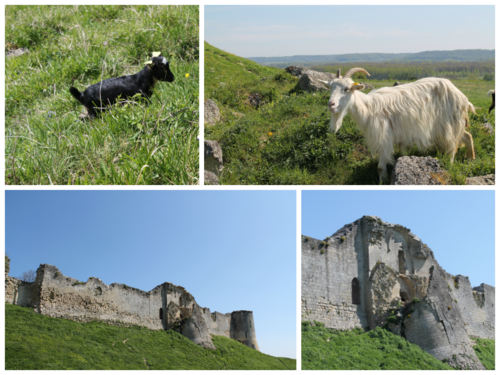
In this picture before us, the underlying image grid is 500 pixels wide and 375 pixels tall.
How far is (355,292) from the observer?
11234 millimetres

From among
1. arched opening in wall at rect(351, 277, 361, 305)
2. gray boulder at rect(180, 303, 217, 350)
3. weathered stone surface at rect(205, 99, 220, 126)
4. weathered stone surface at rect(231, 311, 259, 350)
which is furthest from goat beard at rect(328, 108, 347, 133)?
weathered stone surface at rect(231, 311, 259, 350)

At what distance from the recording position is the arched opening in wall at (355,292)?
11.1 m

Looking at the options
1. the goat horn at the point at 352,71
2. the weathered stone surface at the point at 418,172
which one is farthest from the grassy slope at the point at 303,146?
the goat horn at the point at 352,71

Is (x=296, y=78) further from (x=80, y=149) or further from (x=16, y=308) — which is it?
(x=16, y=308)

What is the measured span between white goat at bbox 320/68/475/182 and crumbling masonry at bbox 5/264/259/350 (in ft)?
39.3

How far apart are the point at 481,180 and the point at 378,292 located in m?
6.40

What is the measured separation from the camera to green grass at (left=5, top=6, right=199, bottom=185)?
4.52 metres

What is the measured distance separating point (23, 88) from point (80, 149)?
384cm

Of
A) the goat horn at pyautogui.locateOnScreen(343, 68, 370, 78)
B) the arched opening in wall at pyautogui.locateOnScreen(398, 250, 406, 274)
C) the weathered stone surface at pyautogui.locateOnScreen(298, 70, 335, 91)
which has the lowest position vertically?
the arched opening in wall at pyautogui.locateOnScreen(398, 250, 406, 274)

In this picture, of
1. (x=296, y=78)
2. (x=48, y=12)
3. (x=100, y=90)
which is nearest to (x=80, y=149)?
(x=100, y=90)

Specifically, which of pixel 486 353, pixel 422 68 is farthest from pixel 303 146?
pixel 486 353

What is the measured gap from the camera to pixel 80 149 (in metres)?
4.67

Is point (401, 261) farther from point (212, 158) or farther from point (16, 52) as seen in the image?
point (16, 52)

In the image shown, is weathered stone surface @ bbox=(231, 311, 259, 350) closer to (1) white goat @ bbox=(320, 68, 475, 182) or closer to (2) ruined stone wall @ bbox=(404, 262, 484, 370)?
(2) ruined stone wall @ bbox=(404, 262, 484, 370)
